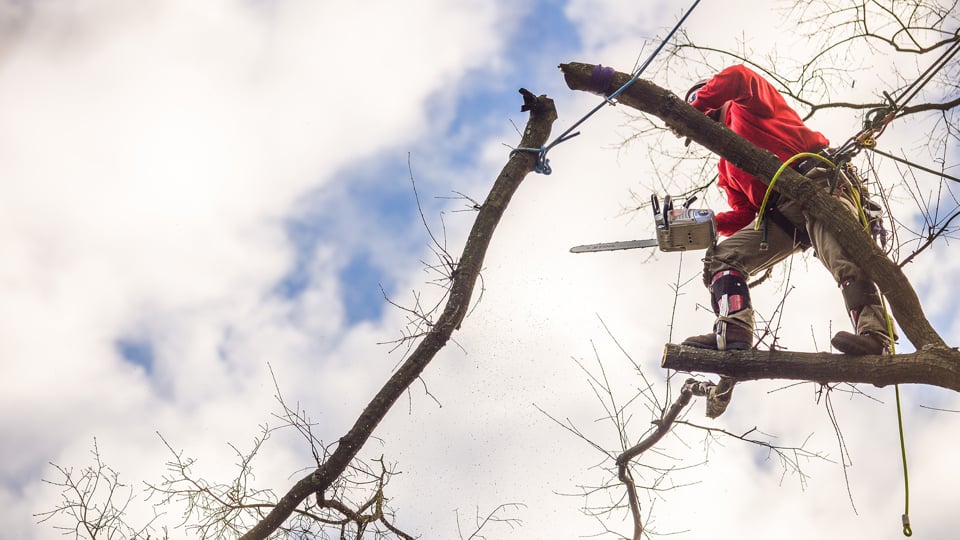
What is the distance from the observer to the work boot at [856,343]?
3.29 meters

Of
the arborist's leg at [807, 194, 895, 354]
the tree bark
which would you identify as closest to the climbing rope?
the arborist's leg at [807, 194, 895, 354]

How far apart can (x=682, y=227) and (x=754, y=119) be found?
2.33 feet

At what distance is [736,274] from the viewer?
150 inches

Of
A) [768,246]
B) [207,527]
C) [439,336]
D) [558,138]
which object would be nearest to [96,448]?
[207,527]

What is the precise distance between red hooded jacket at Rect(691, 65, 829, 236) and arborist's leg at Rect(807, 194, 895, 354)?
0.39 m

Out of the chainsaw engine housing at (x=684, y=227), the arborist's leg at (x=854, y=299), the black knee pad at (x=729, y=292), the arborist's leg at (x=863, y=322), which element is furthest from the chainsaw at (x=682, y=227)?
the arborist's leg at (x=863, y=322)

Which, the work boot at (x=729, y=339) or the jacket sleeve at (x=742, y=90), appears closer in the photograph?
the work boot at (x=729, y=339)

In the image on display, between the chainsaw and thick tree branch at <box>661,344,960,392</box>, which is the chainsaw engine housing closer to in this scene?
the chainsaw

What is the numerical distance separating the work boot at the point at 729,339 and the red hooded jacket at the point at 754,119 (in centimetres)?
77

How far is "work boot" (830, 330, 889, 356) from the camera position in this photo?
10.8ft

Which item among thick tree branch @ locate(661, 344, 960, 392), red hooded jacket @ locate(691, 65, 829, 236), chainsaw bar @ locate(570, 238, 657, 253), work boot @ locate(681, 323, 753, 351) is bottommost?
thick tree branch @ locate(661, 344, 960, 392)

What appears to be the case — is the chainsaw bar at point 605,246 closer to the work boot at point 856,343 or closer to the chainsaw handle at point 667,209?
the chainsaw handle at point 667,209

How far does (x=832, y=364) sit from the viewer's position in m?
3.29

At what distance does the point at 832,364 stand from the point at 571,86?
70.2 inches
